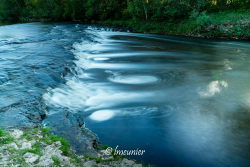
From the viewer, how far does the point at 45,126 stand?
591 centimetres

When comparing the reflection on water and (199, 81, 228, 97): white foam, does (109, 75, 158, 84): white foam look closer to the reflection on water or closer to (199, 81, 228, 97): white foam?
the reflection on water

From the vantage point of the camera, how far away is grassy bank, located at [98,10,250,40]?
2144cm

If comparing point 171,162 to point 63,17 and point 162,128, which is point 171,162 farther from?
point 63,17

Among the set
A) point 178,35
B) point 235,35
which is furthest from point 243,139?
point 178,35

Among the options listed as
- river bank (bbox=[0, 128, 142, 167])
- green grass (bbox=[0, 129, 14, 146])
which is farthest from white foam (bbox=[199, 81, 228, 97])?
green grass (bbox=[0, 129, 14, 146])

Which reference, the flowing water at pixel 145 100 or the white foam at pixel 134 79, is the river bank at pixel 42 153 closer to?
the flowing water at pixel 145 100

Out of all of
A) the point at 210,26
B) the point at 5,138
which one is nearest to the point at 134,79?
the point at 5,138

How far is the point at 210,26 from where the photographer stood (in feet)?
77.0

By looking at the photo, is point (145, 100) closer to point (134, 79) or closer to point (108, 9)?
point (134, 79)

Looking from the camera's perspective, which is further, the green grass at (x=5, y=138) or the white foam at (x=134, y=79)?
the white foam at (x=134, y=79)

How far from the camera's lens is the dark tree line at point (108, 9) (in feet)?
92.4

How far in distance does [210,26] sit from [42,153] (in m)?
22.7

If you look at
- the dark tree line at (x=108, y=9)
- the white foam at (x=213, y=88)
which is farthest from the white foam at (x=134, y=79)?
the dark tree line at (x=108, y=9)

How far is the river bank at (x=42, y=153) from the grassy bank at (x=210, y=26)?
19837 millimetres
